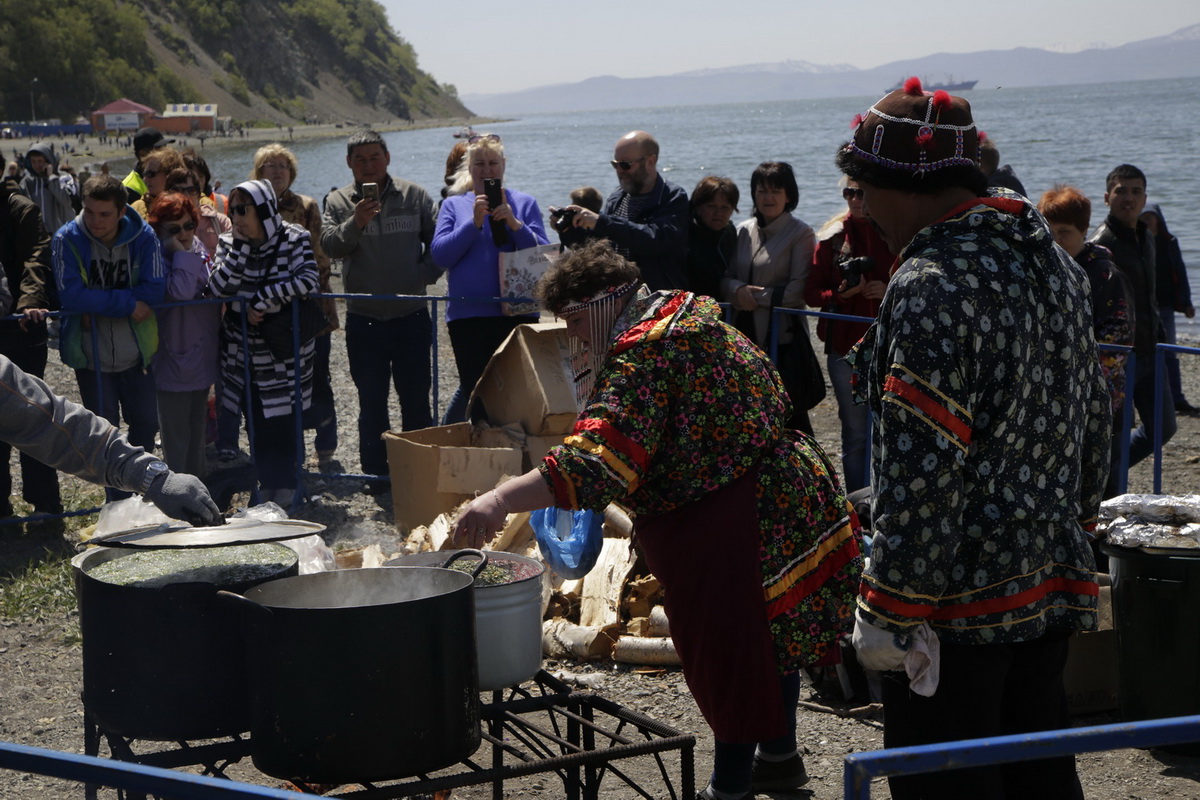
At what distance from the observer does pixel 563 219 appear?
20.4 feet

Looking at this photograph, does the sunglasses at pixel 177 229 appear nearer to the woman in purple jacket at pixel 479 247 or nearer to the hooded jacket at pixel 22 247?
the hooded jacket at pixel 22 247

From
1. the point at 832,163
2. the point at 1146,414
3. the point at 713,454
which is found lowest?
the point at 1146,414

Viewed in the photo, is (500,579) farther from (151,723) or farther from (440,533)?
(440,533)

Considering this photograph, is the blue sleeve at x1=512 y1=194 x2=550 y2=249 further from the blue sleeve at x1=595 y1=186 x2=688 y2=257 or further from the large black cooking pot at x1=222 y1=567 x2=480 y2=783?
the large black cooking pot at x1=222 y1=567 x2=480 y2=783

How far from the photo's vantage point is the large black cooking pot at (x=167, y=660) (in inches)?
112

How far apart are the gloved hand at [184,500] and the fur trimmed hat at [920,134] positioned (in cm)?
189

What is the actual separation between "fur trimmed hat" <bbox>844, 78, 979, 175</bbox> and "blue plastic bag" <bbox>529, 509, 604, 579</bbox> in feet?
7.77

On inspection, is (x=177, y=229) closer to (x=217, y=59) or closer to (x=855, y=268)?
(x=855, y=268)

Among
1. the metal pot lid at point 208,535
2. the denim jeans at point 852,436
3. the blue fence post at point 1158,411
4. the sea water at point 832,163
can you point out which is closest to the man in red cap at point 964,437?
the metal pot lid at point 208,535

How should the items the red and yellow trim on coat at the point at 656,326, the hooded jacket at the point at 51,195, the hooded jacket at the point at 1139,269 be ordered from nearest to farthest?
the red and yellow trim on coat at the point at 656,326 → the hooded jacket at the point at 1139,269 → the hooded jacket at the point at 51,195

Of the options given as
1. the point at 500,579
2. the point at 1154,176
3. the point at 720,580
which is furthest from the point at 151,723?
the point at 1154,176

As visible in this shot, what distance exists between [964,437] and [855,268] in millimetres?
3984

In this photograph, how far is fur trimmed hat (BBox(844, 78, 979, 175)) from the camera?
2.26m

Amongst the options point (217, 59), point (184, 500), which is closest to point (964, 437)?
point (184, 500)
